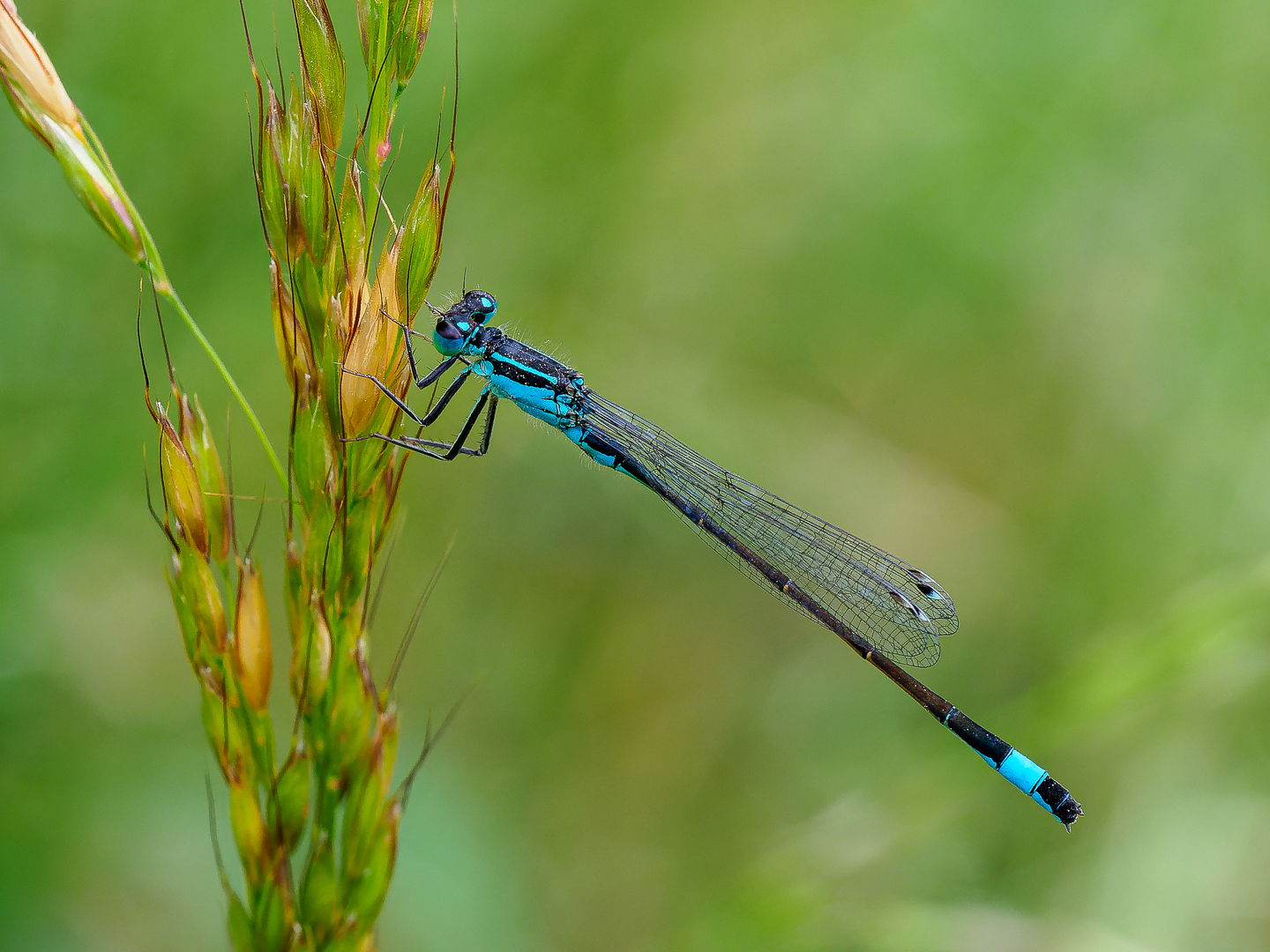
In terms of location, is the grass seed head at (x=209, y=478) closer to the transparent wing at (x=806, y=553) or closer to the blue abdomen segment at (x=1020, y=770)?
the transparent wing at (x=806, y=553)

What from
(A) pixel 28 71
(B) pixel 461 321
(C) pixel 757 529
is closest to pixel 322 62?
(A) pixel 28 71

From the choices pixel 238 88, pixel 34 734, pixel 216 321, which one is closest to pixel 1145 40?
pixel 238 88

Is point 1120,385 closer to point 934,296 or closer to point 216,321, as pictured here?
point 934,296

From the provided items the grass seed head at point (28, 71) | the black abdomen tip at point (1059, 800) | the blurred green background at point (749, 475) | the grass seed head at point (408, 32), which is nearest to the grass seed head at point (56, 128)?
the grass seed head at point (28, 71)

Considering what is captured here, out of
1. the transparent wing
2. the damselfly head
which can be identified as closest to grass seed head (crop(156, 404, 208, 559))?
the damselfly head

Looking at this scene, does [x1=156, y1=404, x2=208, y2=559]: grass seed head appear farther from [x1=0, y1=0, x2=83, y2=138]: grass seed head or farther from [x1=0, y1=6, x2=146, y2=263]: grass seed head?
[x1=0, y1=0, x2=83, y2=138]: grass seed head

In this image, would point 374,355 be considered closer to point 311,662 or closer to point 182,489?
point 182,489
